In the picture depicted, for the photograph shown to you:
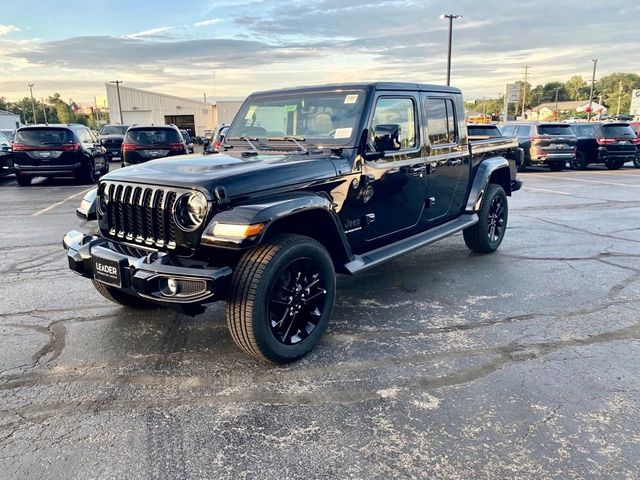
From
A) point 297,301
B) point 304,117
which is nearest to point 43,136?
point 304,117

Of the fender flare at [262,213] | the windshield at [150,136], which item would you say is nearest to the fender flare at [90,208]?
the fender flare at [262,213]

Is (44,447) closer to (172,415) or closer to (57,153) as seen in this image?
(172,415)

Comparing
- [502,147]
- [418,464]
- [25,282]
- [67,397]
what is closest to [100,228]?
[67,397]

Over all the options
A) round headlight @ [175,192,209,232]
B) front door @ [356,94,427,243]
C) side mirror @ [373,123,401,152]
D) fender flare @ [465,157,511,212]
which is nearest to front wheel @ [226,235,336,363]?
round headlight @ [175,192,209,232]

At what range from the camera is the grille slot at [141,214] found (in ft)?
10.6

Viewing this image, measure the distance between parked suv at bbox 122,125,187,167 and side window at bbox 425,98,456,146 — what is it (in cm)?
999

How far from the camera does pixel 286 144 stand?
4.24 m

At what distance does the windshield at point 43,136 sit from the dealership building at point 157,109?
37.4 m

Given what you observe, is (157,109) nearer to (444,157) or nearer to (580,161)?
(580,161)

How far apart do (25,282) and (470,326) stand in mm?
4402

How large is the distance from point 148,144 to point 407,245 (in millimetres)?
11217

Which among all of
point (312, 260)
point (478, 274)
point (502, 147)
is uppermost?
point (502, 147)

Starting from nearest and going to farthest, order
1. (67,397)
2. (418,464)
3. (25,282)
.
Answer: (418,464) < (67,397) < (25,282)

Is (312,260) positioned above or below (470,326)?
above
